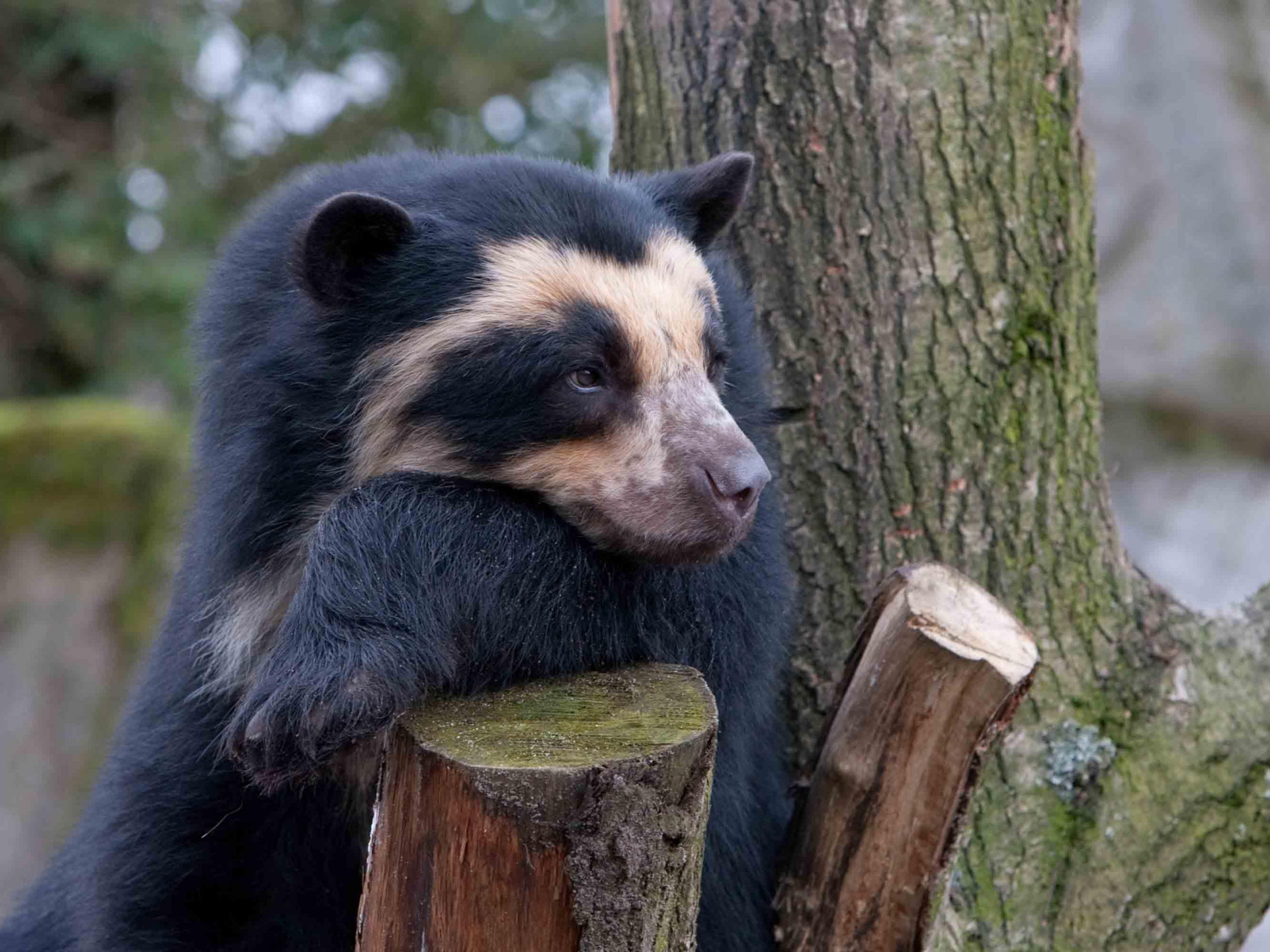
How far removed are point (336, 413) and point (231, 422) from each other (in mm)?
284

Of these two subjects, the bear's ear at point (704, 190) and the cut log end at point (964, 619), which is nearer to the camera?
the cut log end at point (964, 619)

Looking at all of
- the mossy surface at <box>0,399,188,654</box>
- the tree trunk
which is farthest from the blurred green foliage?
the tree trunk

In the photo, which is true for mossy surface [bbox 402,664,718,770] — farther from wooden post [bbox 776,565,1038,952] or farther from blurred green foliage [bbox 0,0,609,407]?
blurred green foliage [bbox 0,0,609,407]

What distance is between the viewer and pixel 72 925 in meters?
3.78

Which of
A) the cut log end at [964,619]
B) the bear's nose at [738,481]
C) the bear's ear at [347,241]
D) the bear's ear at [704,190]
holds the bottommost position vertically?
the cut log end at [964,619]

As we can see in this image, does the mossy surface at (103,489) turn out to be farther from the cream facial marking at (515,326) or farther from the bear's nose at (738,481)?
the bear's nose at (738,481)

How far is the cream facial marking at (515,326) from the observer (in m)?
2.92

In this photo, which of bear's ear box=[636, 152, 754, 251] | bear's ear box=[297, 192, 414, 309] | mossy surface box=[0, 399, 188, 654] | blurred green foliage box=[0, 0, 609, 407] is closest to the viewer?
bear's ear box=[297, 192, 414, 309]

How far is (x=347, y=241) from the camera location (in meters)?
2.93

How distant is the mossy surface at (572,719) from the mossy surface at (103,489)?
233 inches

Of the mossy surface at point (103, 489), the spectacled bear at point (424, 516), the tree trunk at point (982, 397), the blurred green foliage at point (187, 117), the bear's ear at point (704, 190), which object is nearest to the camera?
the spectacled bear at point (424, 516)

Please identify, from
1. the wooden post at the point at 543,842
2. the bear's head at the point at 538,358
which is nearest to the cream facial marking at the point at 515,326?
the bear's head at the point at 538,358

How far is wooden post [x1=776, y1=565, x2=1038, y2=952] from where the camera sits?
9.24 feet

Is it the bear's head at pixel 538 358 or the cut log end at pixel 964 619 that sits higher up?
the bear's head at pixel 538 358
